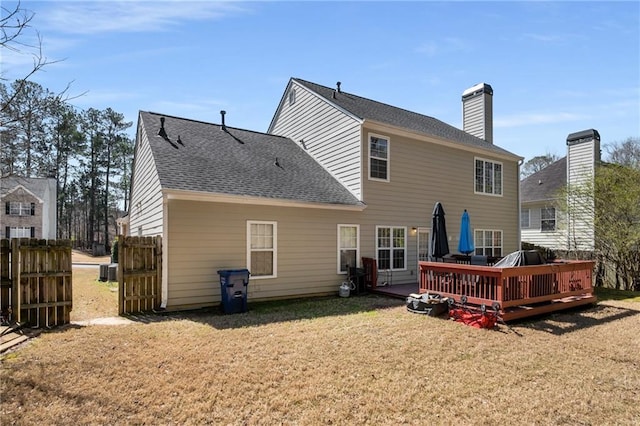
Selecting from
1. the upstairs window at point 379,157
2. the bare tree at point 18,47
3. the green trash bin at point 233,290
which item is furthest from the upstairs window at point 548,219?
the bare tree at point 18,47

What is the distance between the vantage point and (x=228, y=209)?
8.98m

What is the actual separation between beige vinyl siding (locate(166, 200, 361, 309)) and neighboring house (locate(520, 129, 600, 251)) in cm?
999

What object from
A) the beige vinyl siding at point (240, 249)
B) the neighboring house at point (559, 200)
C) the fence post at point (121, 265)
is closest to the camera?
the fence post at point (121, 265)

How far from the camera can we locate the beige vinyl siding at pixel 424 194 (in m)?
11.8

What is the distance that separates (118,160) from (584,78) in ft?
136

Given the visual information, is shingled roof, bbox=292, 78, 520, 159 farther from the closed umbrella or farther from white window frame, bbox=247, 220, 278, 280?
white window frame, bbox=247, 220, 278, 280

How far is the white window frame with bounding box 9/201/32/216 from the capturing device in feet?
102

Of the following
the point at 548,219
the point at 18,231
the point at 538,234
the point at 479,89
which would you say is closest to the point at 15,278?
the point at 479,89

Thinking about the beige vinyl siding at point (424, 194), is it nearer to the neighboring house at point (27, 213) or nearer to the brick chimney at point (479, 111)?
the brick chimney at point (479, 111)

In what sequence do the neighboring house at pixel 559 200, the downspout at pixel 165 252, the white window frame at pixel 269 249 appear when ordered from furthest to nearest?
the neighboring house at pixel 559 200 < the white window frame at pixel 269 249 < the downspout at pixel 165 252

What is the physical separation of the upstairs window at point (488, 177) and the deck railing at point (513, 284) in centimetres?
597

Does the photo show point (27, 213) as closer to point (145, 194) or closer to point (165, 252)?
point (145, 194)

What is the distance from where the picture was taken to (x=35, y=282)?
6.40m

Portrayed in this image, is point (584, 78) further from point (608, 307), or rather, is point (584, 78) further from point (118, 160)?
point (118, 160)
